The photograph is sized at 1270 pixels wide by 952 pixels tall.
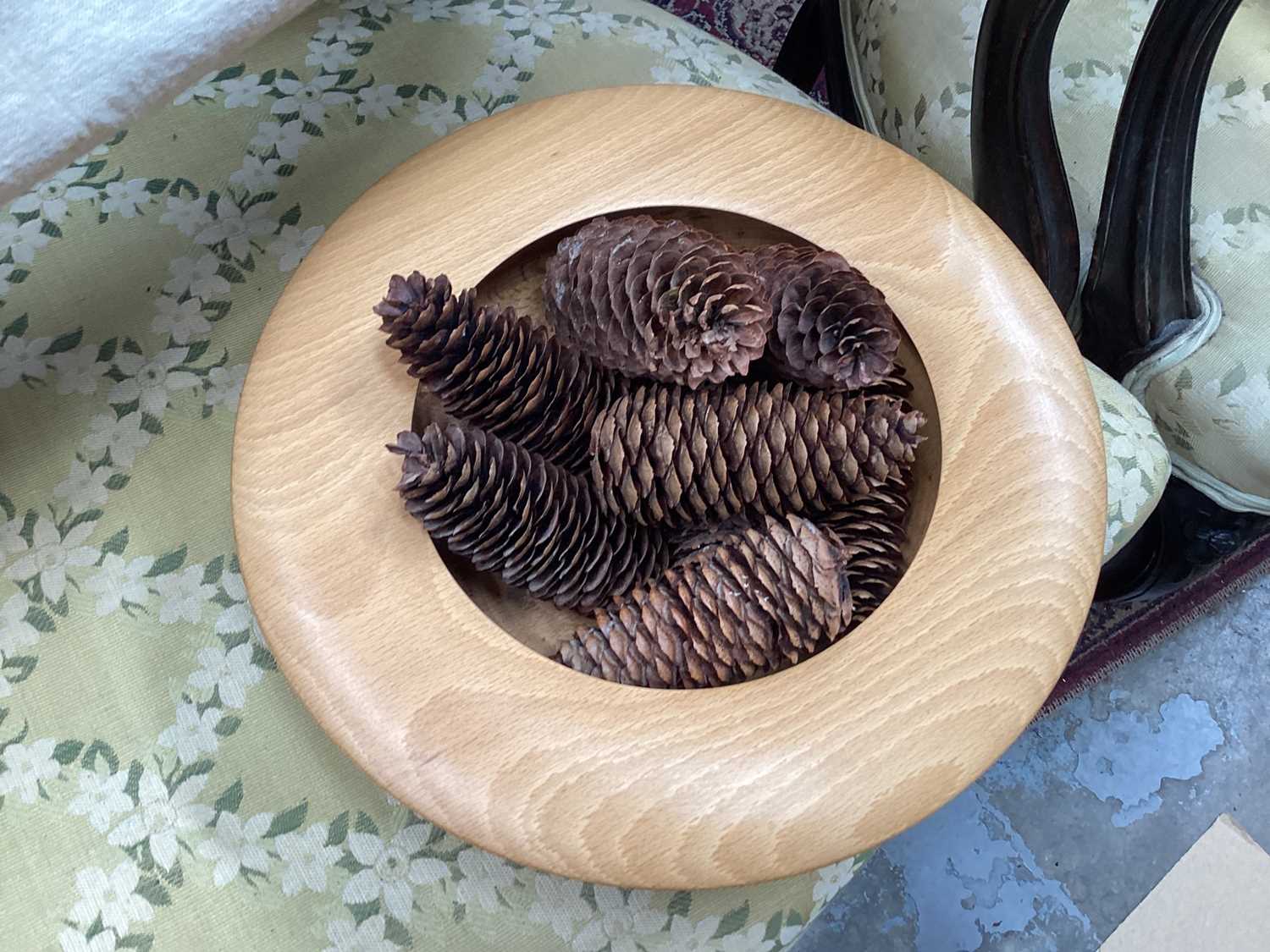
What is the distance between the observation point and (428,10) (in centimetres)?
55

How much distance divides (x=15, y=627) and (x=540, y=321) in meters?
0.29

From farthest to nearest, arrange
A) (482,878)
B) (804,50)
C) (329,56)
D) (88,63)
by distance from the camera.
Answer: (804,50) → (329,56) → (482,878) → (88,63)

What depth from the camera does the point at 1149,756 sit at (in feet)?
2.61

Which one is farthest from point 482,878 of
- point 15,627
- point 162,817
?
point 15,627

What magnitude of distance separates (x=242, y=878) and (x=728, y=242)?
37cm

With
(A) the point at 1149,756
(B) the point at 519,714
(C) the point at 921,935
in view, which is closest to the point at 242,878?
→ (B) the point at 519,714

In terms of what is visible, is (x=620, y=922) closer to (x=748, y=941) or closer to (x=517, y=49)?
(x=748, y=941)

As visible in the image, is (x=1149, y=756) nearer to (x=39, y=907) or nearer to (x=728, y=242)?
(x=728, y=242)

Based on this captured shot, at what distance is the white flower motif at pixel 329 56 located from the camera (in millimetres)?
528

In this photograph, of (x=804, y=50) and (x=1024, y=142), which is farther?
(x=804, y=50)

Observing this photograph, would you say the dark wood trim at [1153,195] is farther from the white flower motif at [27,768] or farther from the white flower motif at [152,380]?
the white flower motif at [27,768]

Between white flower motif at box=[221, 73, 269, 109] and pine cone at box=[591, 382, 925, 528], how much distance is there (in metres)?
0.30

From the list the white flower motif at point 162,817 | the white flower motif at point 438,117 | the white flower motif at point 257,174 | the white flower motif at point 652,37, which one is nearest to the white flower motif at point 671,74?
the white flower motif at point 652,37

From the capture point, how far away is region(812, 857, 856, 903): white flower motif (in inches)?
17.8
